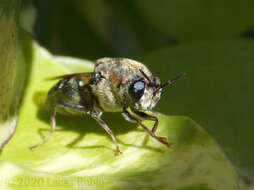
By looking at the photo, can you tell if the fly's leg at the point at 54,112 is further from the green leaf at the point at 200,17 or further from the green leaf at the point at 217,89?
the green leaf at the point at 200,17

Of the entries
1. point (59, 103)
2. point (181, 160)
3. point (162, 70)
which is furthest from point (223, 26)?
point (181, 160)

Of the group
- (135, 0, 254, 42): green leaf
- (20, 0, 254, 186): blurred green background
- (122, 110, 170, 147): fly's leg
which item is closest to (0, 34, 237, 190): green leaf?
(122, 110, 170, 147): fly's leg

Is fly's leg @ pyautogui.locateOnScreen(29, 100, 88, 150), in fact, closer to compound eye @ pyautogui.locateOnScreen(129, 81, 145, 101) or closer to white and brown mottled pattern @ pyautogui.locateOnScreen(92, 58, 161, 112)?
white and brown mottled pattern @ pyautogui.locateOnScreen(92, 58, 161, 112)

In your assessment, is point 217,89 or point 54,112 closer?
point 54,112

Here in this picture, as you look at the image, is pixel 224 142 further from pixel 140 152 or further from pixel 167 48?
pixel 167 48

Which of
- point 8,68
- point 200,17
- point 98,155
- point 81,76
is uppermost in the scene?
point 200,17

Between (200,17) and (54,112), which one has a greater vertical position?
(200,17)

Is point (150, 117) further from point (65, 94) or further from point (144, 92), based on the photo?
point (65, 94)

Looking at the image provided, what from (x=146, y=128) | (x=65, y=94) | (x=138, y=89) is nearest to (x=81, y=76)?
(x=65, y=94)
